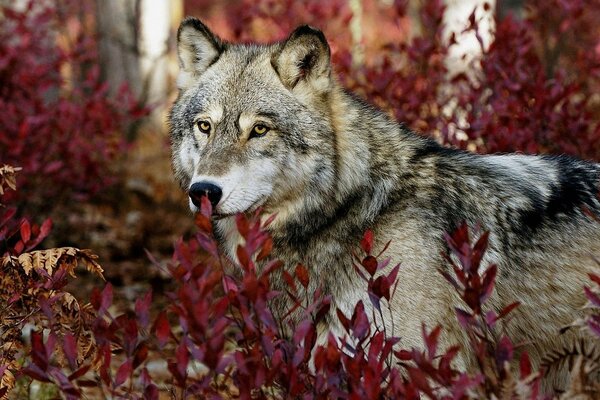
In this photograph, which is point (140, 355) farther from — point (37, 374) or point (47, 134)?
point (47, 134)

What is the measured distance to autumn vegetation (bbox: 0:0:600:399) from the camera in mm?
2166

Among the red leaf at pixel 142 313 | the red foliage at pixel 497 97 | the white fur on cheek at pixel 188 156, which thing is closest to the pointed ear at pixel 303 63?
the white fur on cheek at pixel 188 156

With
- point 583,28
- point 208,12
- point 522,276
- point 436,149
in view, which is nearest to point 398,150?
point 436,149

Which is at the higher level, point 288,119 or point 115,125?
point 288,119

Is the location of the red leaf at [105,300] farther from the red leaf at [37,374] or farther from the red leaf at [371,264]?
the red leaf at [371,264]

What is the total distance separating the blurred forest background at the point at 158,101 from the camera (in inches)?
205

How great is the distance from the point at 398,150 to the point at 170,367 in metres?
1.87

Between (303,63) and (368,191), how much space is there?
70cm

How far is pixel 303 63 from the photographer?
3.82 meters

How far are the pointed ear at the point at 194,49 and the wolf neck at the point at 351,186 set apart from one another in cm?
74

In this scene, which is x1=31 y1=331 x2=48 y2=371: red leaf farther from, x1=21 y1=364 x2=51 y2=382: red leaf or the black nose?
the black nose

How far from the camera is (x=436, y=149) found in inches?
150

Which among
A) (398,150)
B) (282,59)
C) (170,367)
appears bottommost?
(170,367)

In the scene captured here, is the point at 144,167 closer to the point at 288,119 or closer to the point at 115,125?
the point at 115,125
